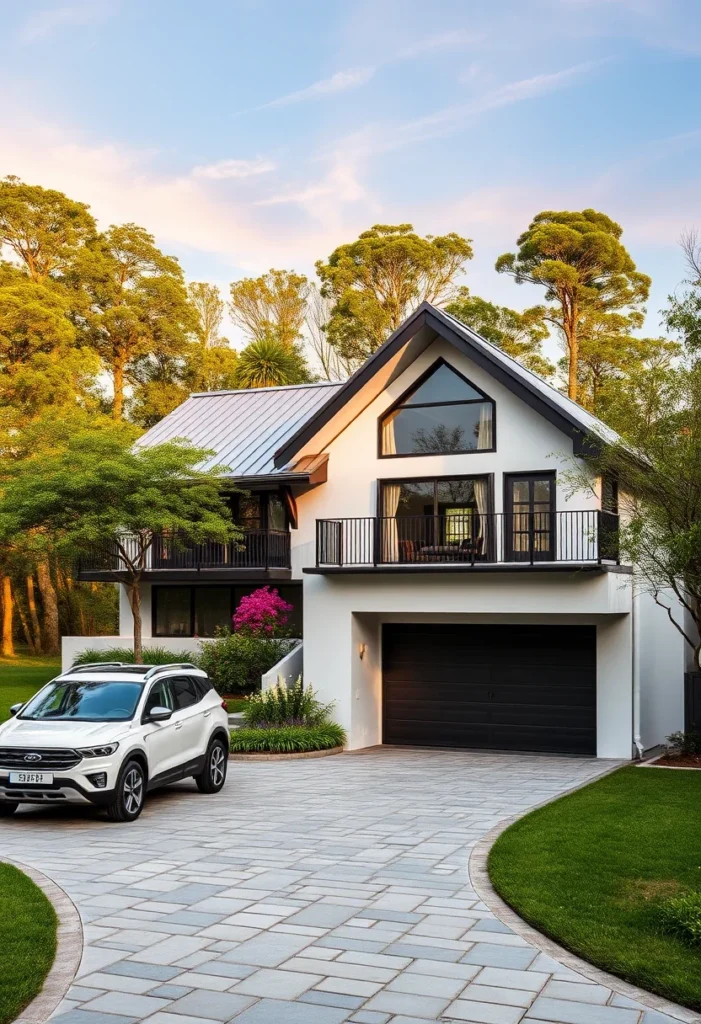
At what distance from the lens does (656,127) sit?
19.1 meters

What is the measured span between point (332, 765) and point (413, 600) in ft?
12.9

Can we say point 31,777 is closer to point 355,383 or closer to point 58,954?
point 58,954

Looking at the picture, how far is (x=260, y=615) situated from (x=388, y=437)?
17.6 ft

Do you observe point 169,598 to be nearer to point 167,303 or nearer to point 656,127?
point 656,127

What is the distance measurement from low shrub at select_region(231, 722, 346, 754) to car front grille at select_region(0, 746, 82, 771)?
7.18 metres

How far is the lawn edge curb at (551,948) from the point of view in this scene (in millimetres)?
6352

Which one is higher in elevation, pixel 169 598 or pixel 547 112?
pixel 547 112

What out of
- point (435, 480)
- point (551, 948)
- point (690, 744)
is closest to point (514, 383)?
point (435, 480)

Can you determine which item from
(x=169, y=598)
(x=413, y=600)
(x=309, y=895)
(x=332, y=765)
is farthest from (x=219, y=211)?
(x=309, y=895)

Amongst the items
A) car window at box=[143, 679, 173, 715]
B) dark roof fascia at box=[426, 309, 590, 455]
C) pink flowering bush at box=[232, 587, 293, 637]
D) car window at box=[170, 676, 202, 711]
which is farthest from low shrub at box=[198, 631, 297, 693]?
car window at box=[143, 679, 173, 715]

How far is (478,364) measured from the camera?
20.9 metres

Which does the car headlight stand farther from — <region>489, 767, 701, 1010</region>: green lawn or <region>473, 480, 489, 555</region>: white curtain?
<region>473, 480, 489, 555</region>: white curtain

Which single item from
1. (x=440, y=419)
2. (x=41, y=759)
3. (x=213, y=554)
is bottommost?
(x=41, y=759)

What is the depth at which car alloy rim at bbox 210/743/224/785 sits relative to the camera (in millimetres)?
14766
